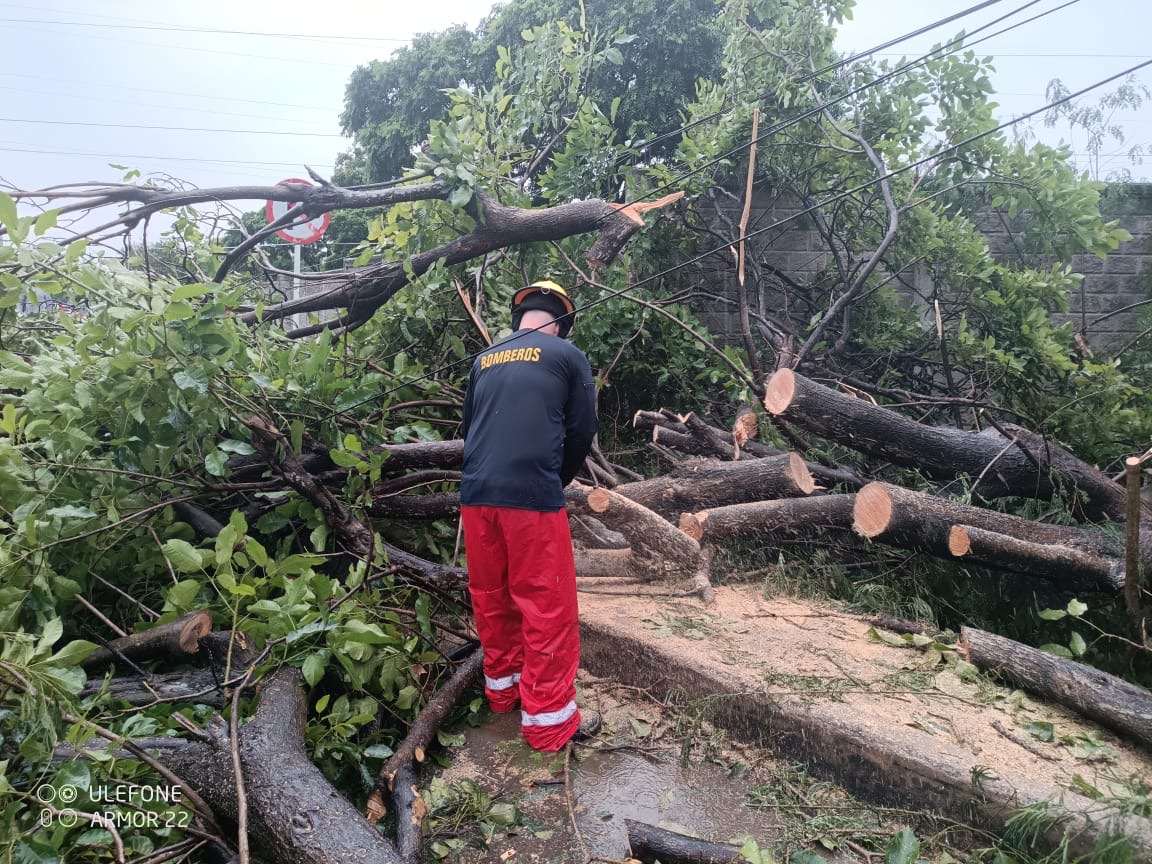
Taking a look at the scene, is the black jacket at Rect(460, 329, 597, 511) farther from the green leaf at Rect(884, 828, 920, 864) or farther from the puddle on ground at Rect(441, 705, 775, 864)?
the green leaf at Rect(884, 828, 920, 864)

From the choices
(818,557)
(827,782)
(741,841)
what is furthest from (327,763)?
(818,557)

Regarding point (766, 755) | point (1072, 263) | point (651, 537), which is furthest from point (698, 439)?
point (1072, 263)

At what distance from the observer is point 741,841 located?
75.8 inches

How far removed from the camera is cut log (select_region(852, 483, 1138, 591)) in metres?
3.15

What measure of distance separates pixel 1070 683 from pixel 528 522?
73.7 inches

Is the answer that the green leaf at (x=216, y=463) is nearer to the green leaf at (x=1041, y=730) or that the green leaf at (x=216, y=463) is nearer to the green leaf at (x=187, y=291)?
the green leaf at (x=187, y=291)

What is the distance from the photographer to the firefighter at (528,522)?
2.42 metres

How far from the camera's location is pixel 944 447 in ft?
11.3

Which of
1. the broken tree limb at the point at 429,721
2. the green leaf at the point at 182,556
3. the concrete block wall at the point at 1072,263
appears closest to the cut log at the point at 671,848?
the broken tree limb at the point at 429,721

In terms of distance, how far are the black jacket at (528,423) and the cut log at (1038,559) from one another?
179cm

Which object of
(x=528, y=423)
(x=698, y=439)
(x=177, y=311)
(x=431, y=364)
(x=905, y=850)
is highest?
(x=177, y=311)

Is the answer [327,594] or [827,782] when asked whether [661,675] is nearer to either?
[827,782]

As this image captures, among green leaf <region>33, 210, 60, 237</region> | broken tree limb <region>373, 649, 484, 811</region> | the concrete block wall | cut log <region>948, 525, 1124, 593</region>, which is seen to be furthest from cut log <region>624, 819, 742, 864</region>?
the concrete block wall

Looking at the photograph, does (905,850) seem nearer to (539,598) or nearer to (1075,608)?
(539,598)
